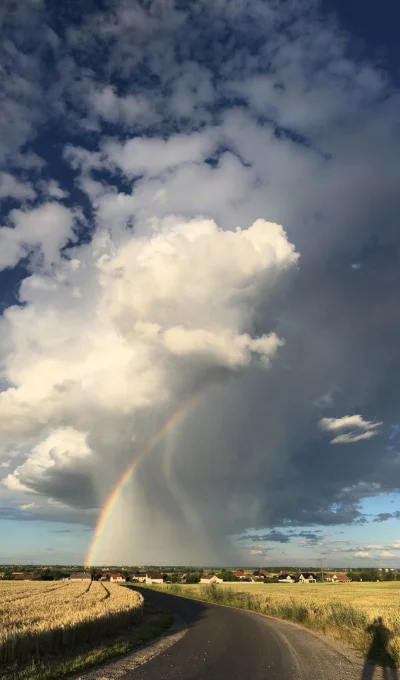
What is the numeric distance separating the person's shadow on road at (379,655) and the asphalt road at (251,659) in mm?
359

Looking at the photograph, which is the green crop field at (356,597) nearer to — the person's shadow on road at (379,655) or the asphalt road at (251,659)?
the person's shadow on road at (379,655)

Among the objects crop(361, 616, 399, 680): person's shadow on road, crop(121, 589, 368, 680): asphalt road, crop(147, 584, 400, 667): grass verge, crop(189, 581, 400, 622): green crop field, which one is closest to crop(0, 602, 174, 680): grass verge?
crop(121, 589, 368, 680): asphalt road

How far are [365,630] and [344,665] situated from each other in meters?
7.15

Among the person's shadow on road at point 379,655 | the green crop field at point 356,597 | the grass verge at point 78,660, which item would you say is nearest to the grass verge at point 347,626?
the person's shadow on road at point 379,655

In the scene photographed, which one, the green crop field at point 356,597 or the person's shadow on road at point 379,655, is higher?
the person's shadow on road at point 379,655

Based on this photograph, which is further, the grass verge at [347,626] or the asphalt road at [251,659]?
the grass verge at [347,626]

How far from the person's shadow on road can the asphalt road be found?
0.36 metres

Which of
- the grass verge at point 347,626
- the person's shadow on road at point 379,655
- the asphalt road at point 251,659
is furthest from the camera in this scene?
the grass verge at point 347,626

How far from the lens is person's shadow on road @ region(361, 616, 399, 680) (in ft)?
52.4

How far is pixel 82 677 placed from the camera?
14438 millimetres

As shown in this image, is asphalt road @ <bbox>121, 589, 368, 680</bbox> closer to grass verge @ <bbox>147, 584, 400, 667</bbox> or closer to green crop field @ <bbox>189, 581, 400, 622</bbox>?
grass verge @ <bbox>147, 584, 400, 667</bbox>

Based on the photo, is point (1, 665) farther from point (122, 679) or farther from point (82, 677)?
point (122, 679)

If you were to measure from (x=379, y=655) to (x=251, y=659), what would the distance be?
5.78 meters

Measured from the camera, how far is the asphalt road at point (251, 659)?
15203 millimetres
